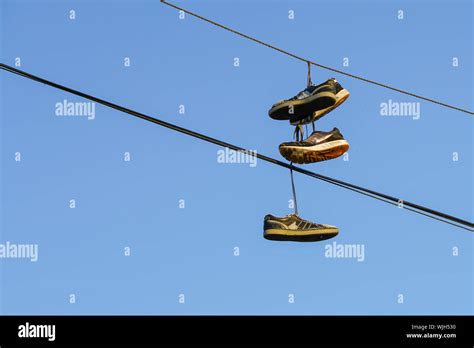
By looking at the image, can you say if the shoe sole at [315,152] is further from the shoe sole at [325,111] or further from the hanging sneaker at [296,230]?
the hanging sneaker at [296,230]

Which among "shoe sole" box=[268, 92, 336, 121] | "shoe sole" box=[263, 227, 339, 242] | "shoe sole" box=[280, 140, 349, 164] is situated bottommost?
"shoe sole" box=[263, 227, 339, 242]

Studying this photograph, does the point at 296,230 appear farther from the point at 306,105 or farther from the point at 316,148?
the point at 306,105

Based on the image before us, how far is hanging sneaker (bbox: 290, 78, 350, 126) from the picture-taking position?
1017 cm

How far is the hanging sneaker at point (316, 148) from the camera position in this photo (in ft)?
32.1

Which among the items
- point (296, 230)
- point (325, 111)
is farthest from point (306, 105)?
point (296, 230)

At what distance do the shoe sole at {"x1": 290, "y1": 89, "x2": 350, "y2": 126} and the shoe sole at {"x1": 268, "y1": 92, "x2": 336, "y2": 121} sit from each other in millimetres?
79

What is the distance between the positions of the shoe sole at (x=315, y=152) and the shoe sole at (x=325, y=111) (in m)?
0.50

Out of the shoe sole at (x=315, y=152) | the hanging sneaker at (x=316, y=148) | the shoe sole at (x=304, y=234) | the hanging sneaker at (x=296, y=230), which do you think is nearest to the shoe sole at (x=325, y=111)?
the hanging sneaker at (x=316, y=148)

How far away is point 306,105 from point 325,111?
478 mm

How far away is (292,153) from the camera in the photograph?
9773mm

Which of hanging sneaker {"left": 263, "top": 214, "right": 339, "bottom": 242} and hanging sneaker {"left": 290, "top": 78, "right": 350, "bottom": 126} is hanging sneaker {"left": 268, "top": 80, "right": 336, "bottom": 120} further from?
hanging sneaker {"left": 263, "top": 214, "right": 339, "bottom": 242}

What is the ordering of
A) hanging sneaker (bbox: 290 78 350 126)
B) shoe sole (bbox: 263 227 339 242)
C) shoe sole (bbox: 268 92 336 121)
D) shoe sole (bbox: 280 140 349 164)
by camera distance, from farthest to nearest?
1. hanging sneaker (bbox: 290 78 350 126)
2. shoe sole (bbox: 268 92 336 121)
3. shoe sole (bbox: 263 227 339 242)
4. shoe sole (bbox: 280 140 349 164)

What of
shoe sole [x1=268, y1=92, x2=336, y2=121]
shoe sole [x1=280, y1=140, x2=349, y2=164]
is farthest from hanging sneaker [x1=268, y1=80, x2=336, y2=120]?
shoe sole [x1=280, y1=140, x2=349, y2=164]
